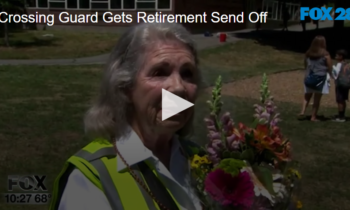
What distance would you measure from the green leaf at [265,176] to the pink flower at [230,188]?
0.05 m

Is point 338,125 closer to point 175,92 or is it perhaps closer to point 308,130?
point 308,130

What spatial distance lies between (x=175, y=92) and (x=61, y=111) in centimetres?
681

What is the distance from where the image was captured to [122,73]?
4.67 ft

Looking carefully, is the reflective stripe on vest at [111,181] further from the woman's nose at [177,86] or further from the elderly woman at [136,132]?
the woman's nose at [177,86]

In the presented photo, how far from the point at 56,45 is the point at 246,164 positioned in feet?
56.5

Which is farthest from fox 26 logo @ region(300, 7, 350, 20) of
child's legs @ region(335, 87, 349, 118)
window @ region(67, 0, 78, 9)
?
child's legs @ region(335, 87, 349, 118)

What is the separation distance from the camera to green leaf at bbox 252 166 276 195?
4.27 feet

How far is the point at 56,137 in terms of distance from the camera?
6324 millimetres

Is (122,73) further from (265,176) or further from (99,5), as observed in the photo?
(99,5)

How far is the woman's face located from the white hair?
0.03 metres

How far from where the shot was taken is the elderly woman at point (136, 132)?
131cm

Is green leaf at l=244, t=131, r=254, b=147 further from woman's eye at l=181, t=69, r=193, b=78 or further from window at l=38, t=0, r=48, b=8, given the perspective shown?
window at l=38, t=0, r=48, b=8

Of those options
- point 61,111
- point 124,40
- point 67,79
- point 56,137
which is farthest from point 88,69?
point 124,40

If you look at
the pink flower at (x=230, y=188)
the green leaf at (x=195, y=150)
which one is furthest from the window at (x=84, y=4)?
the pink flower at (x=230, y=188)
